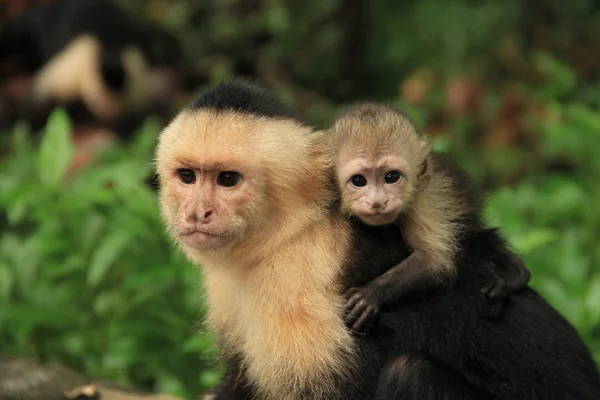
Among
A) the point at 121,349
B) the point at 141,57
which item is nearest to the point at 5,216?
the point at 121,349

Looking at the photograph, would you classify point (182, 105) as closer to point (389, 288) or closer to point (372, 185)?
point (372, 185)

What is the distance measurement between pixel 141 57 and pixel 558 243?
391cm

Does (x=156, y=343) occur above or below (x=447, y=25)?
below

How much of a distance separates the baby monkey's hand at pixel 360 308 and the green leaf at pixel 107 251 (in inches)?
62.3

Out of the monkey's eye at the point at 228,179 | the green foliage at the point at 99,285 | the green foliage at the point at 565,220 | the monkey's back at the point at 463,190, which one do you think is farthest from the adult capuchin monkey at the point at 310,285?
the green foliage at the point at 99,285

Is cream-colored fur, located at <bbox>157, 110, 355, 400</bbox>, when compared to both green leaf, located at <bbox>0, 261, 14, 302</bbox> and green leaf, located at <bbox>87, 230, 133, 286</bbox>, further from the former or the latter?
green leaf, located at <bbox>0, 261, 14, 302</bbox>

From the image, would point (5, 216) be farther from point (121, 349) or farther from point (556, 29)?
point (556, 29)

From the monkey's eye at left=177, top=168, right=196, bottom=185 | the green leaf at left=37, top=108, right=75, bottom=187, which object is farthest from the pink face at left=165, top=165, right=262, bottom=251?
the green leaf at left=37, top=108, right=75, bottom=187

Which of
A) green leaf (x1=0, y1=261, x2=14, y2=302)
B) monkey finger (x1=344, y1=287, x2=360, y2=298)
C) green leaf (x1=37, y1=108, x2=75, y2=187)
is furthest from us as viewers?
green leaf (x1=37, y1=108, x2=75, y2=187)

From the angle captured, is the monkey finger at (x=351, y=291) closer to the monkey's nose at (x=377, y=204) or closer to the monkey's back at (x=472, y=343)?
the monkey's back at (x=472, y=343)

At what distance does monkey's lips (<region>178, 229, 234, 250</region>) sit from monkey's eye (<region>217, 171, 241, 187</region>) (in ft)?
0.47

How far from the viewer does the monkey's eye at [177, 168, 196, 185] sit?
2.63m

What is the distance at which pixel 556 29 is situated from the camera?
806 centimetres

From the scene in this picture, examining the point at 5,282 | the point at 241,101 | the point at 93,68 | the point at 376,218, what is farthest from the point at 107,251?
the point at 93,68
